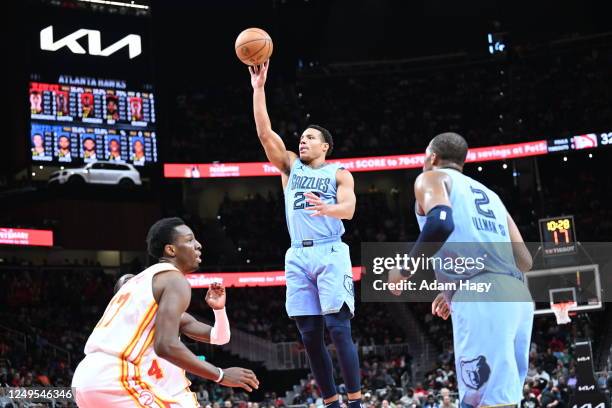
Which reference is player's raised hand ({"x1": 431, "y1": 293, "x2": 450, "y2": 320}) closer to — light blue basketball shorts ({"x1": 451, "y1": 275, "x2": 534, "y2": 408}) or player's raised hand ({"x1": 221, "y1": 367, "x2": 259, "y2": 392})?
light blue basketball shorts ({"x1": 451, "y1": 275, "x2": 534, "y2": 408})

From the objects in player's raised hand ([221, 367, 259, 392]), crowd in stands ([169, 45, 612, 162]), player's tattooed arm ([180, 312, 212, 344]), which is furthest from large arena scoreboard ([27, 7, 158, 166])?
player's raised hand ([221, 367, 259, 392])

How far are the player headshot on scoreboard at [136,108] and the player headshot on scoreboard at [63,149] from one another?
2.35 meters

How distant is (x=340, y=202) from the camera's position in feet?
24.7

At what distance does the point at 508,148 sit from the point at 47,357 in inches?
711

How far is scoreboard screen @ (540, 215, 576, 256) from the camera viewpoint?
22.3 meters

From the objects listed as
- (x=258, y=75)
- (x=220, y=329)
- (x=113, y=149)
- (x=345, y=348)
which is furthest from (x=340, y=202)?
(x=113, y=149)

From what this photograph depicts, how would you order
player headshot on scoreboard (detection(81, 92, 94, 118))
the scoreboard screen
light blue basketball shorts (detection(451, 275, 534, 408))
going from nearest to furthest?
light blue basketball shorts (detection(451, 275, 534, 408))
the scoreboard screen
player headshot on scoreboard (detection(81, 92, 94, 118))

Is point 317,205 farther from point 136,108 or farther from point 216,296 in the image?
point 136,108

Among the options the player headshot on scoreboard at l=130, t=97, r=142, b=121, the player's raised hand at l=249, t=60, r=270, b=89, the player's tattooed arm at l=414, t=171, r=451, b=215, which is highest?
the player headshot on scoreboard at l=130, t=97, r=142, b=121

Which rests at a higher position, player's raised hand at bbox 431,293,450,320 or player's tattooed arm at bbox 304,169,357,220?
player's tattooed arm at bbox 304,169,357,220

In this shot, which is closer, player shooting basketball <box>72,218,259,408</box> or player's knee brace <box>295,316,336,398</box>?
player shooting basketball <box>72,218,259,408</box>

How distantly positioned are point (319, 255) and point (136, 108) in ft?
73.9

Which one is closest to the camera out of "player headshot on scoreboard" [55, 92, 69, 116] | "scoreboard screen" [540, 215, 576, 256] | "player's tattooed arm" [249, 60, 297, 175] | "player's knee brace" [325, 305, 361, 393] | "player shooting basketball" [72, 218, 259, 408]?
"player shooting basketball" [72, 218, 259, 408]

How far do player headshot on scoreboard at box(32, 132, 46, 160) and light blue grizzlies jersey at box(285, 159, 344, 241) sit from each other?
69.2 feet
